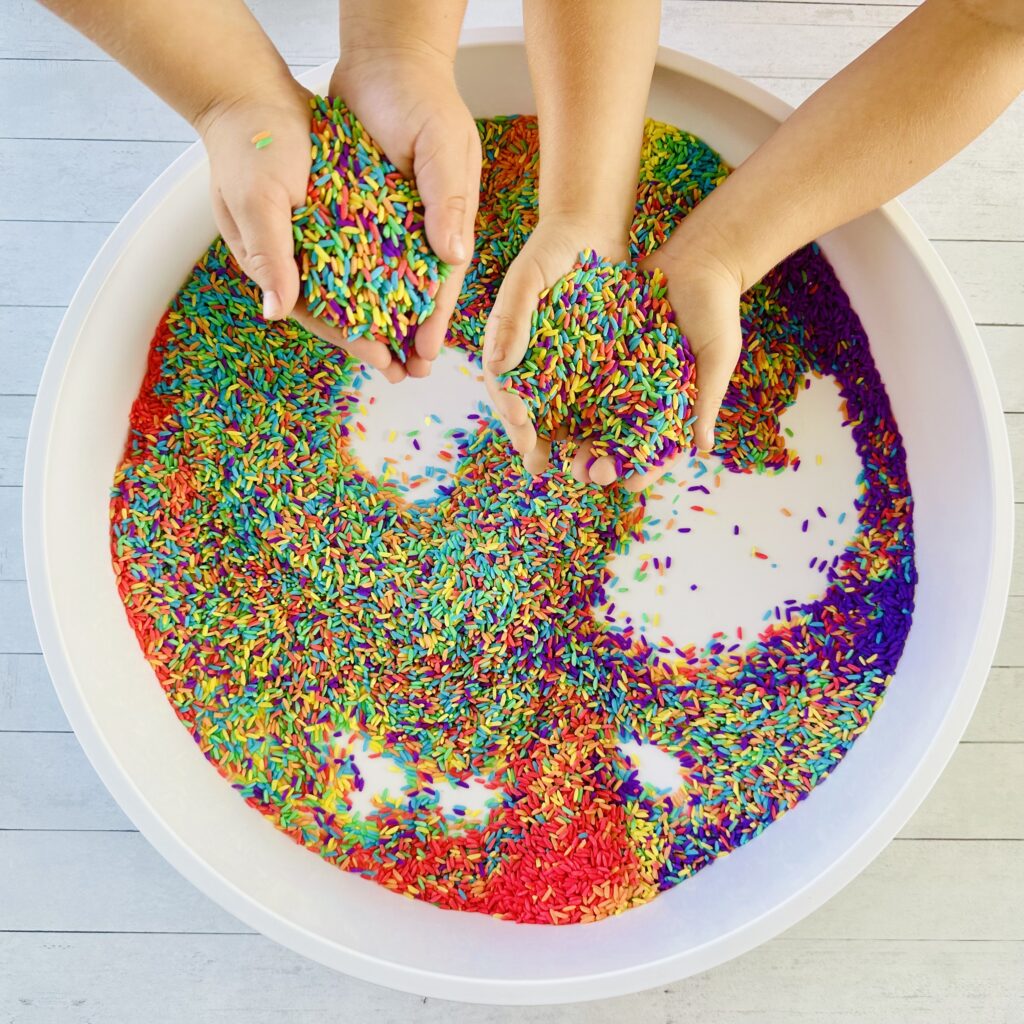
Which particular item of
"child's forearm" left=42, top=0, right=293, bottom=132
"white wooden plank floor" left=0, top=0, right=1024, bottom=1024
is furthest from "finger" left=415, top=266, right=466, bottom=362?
"white wooden plank floor" left=0, top=0, right=1024, bottom=1024

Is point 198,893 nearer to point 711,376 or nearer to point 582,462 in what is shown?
point 582,462

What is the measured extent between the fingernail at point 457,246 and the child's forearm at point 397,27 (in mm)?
209

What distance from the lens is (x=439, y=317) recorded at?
106 cm

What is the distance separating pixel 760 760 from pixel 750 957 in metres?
0.32

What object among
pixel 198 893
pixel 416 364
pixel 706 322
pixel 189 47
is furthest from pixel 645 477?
pixel 198 893

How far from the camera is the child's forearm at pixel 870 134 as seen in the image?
1.04m

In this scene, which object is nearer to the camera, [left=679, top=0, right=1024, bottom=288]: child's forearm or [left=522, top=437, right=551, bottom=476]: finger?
[left=679, top=0, right=1024, bottom=288]: child's forearm

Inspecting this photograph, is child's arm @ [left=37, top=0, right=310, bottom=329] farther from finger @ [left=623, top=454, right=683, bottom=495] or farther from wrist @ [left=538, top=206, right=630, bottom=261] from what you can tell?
finger @ [left=623, top=454, right=683, bottom=495]

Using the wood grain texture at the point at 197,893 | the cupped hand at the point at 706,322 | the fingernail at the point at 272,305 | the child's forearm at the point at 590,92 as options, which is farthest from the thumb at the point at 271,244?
the wood grain texture at the point at 197,893

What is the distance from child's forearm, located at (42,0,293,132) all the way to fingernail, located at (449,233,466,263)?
242 millimetres

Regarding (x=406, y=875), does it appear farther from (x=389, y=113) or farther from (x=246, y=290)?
(x=389, y=113)

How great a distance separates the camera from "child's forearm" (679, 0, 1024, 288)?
104 centimetres

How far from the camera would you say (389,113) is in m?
1.01

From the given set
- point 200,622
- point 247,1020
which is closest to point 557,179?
point 200,622
